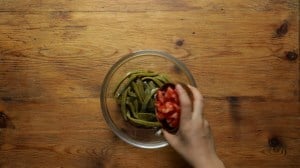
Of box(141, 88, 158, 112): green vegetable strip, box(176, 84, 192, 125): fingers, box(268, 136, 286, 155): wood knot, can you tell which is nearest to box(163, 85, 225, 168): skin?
box(176, 84, 192, 125): fingers

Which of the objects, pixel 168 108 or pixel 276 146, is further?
pixel 276 146

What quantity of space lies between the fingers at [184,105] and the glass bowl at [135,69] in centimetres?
14

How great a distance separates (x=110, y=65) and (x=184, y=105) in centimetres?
25

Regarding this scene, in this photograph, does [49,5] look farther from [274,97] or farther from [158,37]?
[274,97]

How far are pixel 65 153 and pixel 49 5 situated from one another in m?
0.31

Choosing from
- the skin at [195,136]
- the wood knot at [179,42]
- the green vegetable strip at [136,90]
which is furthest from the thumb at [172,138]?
the wood knot at [179,42]

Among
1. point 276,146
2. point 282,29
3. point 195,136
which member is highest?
point 282,29

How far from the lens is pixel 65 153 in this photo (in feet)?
2.95

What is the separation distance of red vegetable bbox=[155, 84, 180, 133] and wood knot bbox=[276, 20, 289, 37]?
12.2 inches

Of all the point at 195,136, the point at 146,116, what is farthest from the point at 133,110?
the point at 195,136

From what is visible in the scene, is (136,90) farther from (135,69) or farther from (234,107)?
(234,107)

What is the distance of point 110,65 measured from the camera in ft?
2.97

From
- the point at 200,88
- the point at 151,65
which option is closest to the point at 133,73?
the point at 151,65

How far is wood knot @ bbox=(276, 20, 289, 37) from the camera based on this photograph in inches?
36.6
